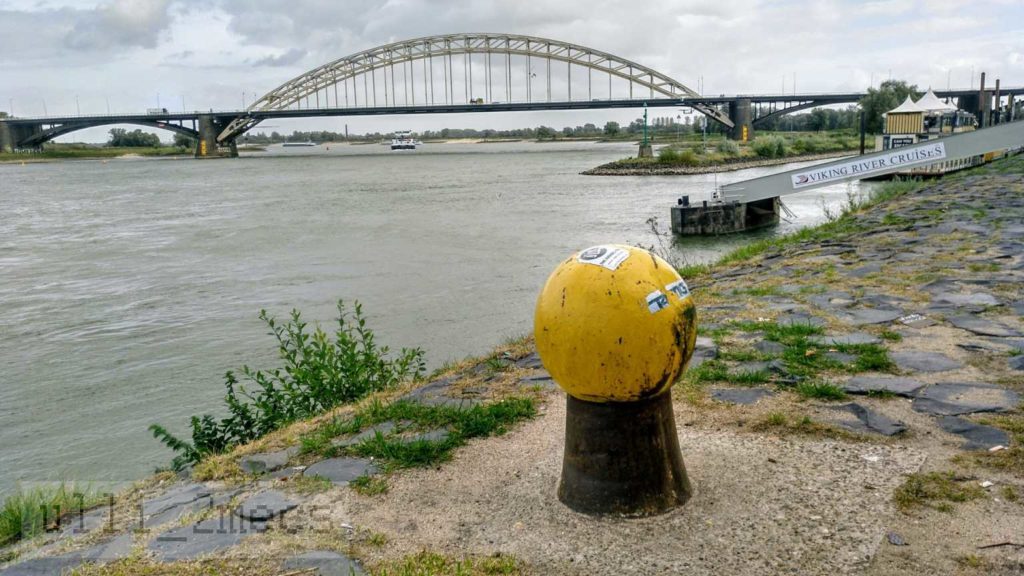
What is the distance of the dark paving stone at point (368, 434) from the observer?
13.2ft

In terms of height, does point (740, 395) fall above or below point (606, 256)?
below

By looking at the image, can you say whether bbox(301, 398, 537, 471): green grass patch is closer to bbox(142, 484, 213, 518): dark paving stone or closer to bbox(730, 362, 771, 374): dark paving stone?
bbox(142, 484, 213, 518): dark paving stone

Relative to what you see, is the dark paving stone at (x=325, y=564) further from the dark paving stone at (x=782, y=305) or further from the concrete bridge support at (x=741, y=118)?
the concrete bridge support at (x=741, y=118)

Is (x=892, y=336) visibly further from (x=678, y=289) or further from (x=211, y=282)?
(x=211, y=282)

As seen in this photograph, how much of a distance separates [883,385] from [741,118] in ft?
274

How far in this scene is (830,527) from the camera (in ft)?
9.37

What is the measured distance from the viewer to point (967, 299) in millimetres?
5902

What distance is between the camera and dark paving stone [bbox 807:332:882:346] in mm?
5035

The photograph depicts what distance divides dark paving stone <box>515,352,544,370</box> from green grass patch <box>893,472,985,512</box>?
2.54 metres

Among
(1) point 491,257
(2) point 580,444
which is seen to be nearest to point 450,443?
(2) point 580,444

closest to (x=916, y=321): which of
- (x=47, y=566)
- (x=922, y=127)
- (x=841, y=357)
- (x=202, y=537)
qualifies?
(x=841, y=357)

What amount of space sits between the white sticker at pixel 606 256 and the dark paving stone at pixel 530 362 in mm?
2154

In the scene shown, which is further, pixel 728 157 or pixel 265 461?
pixel 728 157

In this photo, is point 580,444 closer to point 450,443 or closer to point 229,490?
point 450,443
